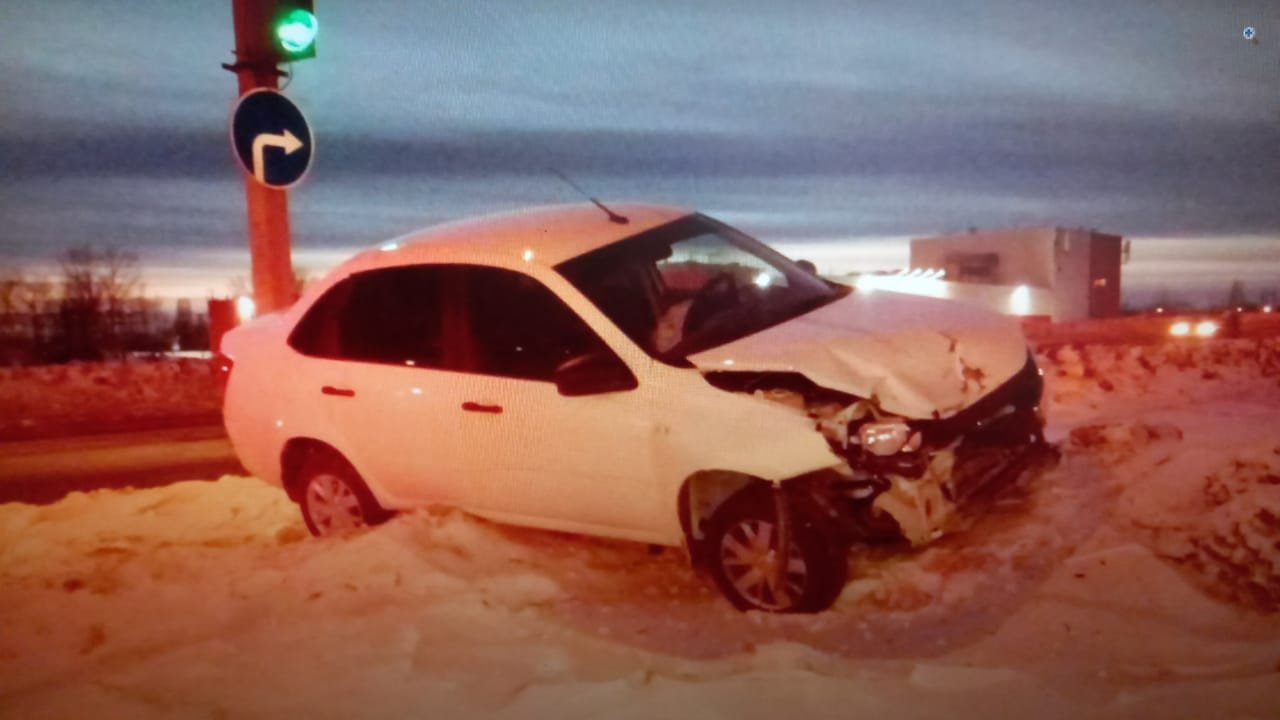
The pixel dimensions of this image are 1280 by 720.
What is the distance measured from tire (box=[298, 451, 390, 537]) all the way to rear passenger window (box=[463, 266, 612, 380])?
1176 mm

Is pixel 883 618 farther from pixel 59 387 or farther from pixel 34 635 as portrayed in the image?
pixel 59 387

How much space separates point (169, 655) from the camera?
14.5 feet

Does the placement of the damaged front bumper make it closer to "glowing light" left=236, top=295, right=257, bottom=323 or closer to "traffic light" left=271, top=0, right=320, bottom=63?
→ "traffic light" left=271, top=0, right=320, bottom=63

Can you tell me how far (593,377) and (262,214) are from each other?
13.0 feet

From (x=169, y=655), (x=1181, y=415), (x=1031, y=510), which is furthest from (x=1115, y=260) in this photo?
(x=169, y=655)

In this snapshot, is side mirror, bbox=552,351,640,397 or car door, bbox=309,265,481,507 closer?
side mirror, bbox=552,351,640,397

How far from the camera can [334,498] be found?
6.41 meters

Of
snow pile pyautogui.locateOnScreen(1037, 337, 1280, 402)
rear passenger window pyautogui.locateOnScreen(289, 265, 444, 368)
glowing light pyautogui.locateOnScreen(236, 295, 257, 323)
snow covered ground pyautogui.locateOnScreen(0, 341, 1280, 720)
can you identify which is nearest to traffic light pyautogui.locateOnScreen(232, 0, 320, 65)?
glowing light pyautogui.locateOnScreen(236, 295, 257, 323)

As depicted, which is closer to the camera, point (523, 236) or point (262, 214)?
point (523, 236)

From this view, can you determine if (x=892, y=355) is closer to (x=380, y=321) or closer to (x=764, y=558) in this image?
(x=764, y=558)

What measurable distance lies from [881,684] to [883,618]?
2.91 feet

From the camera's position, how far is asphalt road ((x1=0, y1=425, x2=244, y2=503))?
8781mm

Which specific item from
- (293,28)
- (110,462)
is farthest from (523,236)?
(110,462)

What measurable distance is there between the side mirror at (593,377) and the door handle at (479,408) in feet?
1.71
